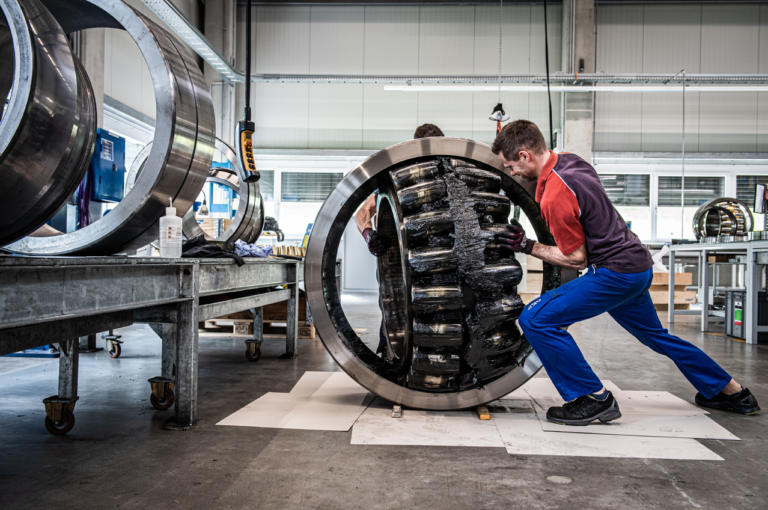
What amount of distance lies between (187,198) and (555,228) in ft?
5.61

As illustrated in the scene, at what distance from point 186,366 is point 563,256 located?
1.63 metres

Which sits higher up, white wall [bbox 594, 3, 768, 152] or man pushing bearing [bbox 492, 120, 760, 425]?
white wall [bbox 594, 3, 768, 152]

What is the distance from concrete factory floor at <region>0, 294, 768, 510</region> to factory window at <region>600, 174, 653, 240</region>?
8.79 m

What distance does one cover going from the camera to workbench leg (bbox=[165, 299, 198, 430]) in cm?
196

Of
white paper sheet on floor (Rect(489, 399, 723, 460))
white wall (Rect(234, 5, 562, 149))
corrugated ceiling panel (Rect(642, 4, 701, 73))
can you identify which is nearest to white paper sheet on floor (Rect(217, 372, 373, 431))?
white paper sheet on floor (Rect(489, 399, 723, 460))

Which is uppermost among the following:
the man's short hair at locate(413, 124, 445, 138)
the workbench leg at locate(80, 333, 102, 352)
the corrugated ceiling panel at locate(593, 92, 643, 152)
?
the corrugated ceiling panel at locate(593, 92, 643, 152)

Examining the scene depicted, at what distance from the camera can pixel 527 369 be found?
2.18 metres

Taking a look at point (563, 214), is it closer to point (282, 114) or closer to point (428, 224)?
point (428, 224)

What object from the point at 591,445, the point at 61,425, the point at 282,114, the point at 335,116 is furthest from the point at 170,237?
the point at 282,114

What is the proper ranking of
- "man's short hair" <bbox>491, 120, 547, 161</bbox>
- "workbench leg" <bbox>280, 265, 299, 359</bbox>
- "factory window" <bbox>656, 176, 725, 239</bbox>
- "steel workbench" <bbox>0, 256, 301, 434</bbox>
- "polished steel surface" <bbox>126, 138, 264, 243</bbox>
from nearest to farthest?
1. "steel workbench" <bbox>0, 256, 301, 434</bbox>
2. "man's short hair" <bbox>491, 120, 547, 161</bbox>
3. "workbench leg" <bbox>280, 265, 299, 359</bbox>
4. "polished steel surface" <bbox>126, 138, 264, 243</bbox>
5. "factory window" <bbox>656, 176, 725, 239</bbox>

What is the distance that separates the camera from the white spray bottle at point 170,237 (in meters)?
2.04

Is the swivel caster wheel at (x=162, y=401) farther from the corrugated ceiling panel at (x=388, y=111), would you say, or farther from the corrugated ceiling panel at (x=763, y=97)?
the corrugated ceiling panel at (x=763, y=97)

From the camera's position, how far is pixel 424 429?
79.3 inches

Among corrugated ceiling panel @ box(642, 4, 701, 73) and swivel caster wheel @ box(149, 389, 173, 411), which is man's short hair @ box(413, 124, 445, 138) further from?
corrugated ceiling panel @ box(642, 4, 701, 73)
